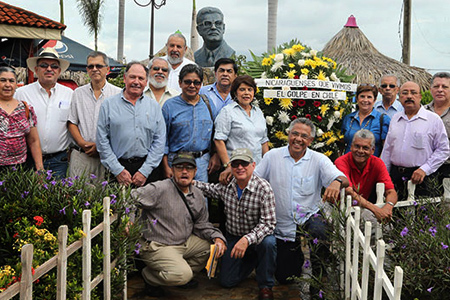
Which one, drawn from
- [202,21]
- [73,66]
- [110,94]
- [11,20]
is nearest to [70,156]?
[110,94]

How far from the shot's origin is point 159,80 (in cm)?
565

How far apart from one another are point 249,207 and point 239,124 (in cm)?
99

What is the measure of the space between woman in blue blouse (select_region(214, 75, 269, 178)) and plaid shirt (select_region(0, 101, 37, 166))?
6.30 feet

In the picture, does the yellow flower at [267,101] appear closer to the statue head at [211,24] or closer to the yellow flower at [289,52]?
the yellow flower at [289,52]

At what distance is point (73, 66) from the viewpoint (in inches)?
640

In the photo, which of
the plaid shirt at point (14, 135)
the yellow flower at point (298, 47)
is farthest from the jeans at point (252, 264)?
the yellow flower at point (298, 47)

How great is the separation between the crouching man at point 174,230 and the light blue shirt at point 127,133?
1.41 feet

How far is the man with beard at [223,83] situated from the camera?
5905 millimetres

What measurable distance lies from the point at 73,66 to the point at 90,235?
45.2 ft

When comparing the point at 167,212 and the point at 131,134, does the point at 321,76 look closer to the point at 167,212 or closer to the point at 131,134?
the point at 131,134

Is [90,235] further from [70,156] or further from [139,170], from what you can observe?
[70,156]

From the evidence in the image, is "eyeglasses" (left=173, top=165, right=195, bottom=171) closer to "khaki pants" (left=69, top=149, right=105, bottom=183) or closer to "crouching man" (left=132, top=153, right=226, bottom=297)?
"crouching man" (left=132, top=153, right=226, bottom=297)

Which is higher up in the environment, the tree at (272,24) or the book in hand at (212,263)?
the tree at (272,24)

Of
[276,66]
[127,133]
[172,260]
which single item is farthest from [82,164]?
[276,66]
